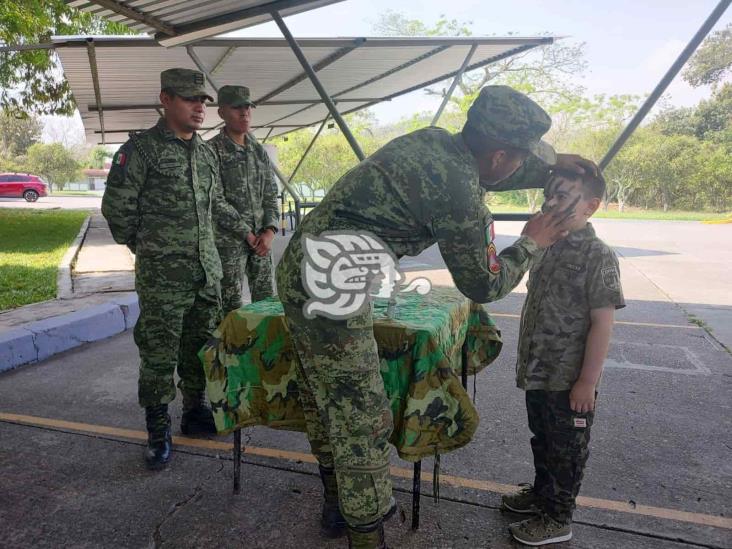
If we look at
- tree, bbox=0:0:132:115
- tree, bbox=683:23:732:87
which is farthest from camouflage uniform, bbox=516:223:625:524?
tree, bbox=683:23:732:87

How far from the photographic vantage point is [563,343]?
1.94 m

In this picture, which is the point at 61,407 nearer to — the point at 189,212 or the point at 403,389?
the point at 189,212

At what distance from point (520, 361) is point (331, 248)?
966 mm

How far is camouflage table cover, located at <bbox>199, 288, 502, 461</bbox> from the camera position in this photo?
183 centimetres

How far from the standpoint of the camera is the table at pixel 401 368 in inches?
72.2

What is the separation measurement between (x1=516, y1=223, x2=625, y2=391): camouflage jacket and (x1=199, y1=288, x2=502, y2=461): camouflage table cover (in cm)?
34

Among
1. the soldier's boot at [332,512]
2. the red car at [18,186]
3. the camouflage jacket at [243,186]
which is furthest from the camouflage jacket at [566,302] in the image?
the red car at [18,186]

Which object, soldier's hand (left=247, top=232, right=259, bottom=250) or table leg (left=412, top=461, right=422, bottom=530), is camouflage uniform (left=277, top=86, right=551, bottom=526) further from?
soldier's hand (left=247, top=232, right=259, bottom=250)

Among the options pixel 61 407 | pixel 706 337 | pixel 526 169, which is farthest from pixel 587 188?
pixel 706 337

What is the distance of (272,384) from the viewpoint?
2.13 m

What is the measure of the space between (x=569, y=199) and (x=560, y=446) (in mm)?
916

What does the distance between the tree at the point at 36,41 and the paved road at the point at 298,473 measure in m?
9.00

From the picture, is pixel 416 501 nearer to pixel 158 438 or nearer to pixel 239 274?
pixel 158 438

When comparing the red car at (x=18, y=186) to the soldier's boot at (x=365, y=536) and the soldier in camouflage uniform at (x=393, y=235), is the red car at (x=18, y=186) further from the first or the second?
the soldier's boot at (x=365, y=536)
